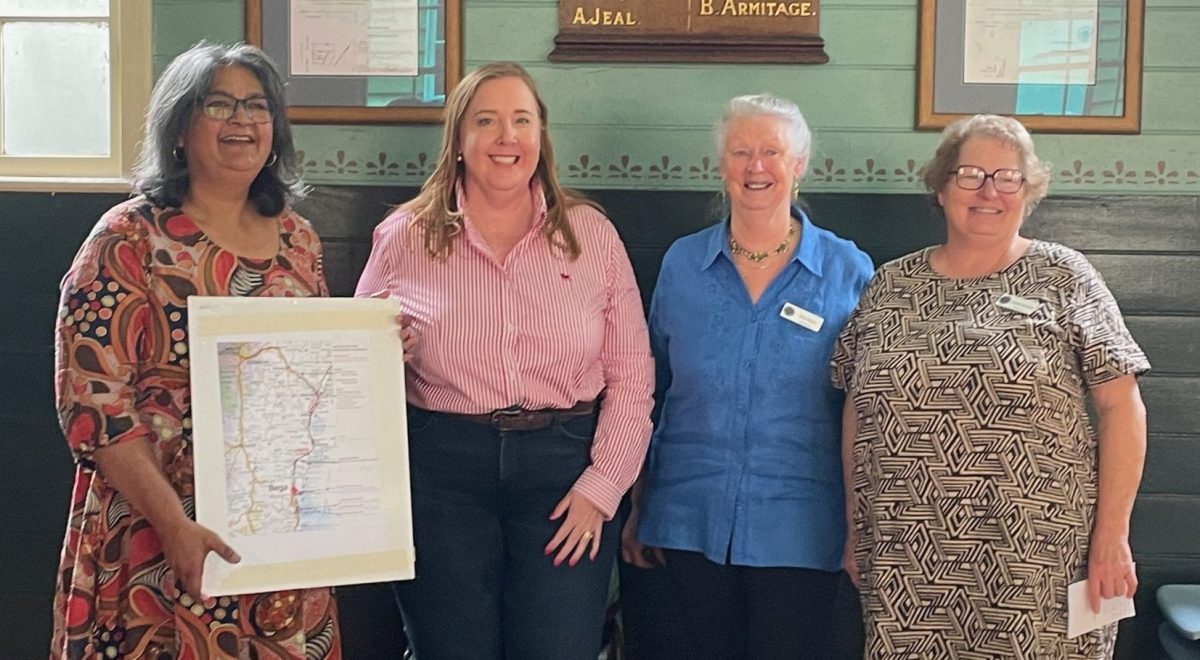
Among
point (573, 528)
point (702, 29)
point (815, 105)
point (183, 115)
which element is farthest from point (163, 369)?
point (815, 105)

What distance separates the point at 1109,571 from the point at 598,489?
0.99 metres

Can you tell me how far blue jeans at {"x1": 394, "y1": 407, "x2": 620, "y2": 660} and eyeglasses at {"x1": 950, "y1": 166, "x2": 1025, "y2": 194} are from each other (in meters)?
0.92

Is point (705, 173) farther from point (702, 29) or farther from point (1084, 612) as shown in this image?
point (1084, 612)

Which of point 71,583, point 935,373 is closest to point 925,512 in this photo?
point 935,373

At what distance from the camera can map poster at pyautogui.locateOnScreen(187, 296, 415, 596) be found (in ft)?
6.20

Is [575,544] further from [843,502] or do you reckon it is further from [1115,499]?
[1115,499]

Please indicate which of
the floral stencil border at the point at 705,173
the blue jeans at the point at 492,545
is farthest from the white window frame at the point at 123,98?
the blue jeans at the point at 492,545

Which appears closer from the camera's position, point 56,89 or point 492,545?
point 492,545

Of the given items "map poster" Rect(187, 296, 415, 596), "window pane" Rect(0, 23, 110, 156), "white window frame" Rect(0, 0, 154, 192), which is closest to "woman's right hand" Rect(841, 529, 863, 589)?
"map poster" Rect(187, 296, 415, 596)

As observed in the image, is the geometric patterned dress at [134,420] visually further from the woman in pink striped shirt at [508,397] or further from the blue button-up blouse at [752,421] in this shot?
the blue button-up blouse at [752,421]

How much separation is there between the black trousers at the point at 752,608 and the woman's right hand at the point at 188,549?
95cm

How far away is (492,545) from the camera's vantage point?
216cm

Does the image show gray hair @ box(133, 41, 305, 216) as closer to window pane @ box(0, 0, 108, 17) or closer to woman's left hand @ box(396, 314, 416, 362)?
woman's left hand @ box(396, 314, 416, 362)

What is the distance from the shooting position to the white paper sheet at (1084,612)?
2.12 metres
